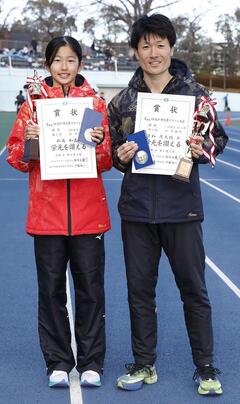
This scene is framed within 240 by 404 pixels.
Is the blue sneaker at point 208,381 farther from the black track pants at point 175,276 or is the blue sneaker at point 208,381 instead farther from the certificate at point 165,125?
the certificate at point 165,125

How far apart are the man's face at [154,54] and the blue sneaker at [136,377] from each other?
1.66 meters

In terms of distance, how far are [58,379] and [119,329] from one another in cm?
101

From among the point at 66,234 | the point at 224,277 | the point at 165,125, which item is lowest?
the point at 224,277

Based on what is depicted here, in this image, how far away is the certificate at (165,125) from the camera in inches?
140

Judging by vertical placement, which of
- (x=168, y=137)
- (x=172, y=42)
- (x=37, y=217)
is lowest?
(x=37, y=217)

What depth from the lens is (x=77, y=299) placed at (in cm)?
388

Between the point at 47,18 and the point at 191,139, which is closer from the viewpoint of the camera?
the point at 191,139

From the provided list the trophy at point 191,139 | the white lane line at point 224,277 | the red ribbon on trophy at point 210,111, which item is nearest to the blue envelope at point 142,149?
the trophy at point 191,139

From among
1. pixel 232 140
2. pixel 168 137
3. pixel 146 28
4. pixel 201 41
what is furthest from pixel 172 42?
pixel 201 41

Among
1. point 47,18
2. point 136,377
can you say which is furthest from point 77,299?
point 47,18

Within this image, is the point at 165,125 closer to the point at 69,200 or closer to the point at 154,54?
the point at 154,54

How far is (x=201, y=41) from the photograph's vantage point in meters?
79.2

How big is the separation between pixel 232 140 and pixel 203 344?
2006 centimetres

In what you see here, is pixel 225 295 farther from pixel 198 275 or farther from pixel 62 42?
pixel 62 42
